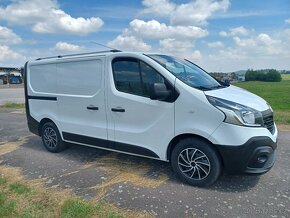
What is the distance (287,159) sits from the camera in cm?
514

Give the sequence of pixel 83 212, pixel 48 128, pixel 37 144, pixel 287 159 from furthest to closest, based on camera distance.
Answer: pixel 37 144 < pixel 48 128 < pixel 287 159 < pixel 83 212

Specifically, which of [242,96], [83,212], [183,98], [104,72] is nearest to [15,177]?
[83,212]

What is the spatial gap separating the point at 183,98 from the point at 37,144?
4.37m

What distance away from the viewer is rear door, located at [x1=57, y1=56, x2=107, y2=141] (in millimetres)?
4836

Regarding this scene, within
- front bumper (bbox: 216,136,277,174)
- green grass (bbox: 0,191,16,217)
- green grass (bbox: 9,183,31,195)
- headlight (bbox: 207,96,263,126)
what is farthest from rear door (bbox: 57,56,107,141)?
front bumper (bbox: 216,136,277,174)

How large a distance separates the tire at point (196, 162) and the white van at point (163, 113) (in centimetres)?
1

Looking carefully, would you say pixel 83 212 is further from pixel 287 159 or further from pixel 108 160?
pixel 287 159

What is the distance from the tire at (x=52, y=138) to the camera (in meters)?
5.82

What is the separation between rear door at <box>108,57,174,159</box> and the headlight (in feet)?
2.33

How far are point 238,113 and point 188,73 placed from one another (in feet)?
3.91

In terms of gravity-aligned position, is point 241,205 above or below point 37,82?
below

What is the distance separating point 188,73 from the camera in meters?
4.46

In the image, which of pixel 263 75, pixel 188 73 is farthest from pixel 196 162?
pixel 263 75

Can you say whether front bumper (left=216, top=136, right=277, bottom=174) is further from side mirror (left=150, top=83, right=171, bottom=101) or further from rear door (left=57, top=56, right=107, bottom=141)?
rear door (left=57, top=56, right=107, bottom=141)
